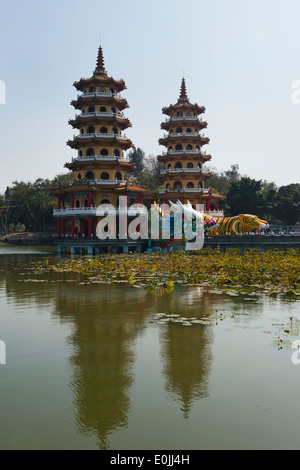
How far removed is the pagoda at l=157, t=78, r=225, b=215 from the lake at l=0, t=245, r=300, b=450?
36.6 m

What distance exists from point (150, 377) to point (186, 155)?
44.1 meters

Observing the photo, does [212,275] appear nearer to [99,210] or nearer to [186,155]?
[99,210]

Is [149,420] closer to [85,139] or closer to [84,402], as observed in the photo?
[84,402]

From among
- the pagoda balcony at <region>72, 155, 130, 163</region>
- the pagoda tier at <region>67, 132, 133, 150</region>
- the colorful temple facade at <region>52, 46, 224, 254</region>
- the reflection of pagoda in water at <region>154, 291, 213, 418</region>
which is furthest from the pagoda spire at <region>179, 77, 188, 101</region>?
the reflection of pagoda in water at <region>154, 291, 213, 418</region>

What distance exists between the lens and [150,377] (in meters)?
7.12

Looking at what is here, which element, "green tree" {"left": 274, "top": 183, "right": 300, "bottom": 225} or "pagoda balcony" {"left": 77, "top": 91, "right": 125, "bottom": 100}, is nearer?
"pagoda balcony" {"left": 77, "top": 91, "right": 125, "bottom": 100}

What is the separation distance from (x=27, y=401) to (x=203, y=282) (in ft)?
40.8

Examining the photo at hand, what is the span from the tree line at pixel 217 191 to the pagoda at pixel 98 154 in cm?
976

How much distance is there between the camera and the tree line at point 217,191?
59.2 meters

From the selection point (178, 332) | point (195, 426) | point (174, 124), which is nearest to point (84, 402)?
point (195, 426)

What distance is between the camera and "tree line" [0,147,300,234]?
59250mm

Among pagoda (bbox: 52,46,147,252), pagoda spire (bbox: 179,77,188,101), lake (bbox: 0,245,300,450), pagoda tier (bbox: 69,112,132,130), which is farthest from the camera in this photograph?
pagoda spire (bbox: 179,77,188,101)

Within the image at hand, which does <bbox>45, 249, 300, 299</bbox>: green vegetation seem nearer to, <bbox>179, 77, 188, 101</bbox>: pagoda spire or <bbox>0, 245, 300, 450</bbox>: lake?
<bbox>0, 245, 300, 450</bbox>: lake
